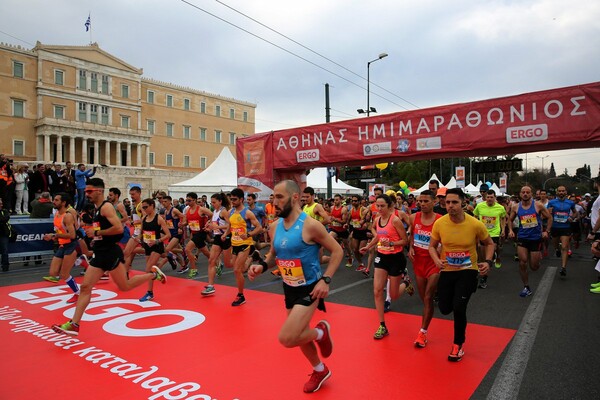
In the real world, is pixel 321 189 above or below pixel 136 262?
above

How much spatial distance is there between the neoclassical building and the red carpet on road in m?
50.3

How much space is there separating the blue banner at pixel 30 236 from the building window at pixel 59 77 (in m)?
52.4

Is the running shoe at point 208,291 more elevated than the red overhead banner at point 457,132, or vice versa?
the red overhead banner at point 457,132

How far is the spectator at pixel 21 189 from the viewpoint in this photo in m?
16.0

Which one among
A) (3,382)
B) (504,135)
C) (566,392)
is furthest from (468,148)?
(3,382)

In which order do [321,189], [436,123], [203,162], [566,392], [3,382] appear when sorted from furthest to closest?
[203,162]
[321,189]
[436,123]
[3,382]
[566,392]

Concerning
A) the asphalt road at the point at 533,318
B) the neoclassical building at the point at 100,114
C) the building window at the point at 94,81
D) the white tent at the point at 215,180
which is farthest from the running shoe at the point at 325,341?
the building window at the point at 94,81

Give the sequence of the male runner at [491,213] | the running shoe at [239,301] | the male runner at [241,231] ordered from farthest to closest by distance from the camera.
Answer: the male runner at [491,213], the male runner at [241,231], the running shoe at [239,301]

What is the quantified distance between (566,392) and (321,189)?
23767 millimetres

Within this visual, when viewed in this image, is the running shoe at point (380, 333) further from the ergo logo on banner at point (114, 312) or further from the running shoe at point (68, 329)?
the running shoe at point (68, 329)

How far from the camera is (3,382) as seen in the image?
4.05 meters

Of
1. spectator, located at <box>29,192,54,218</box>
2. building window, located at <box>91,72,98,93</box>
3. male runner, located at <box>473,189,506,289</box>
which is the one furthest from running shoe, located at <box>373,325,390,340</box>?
building window, located at <box>91,72,98,93</box>

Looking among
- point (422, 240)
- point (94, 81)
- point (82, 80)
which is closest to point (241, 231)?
point (422, 240)

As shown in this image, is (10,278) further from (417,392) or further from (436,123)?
(436,123)
